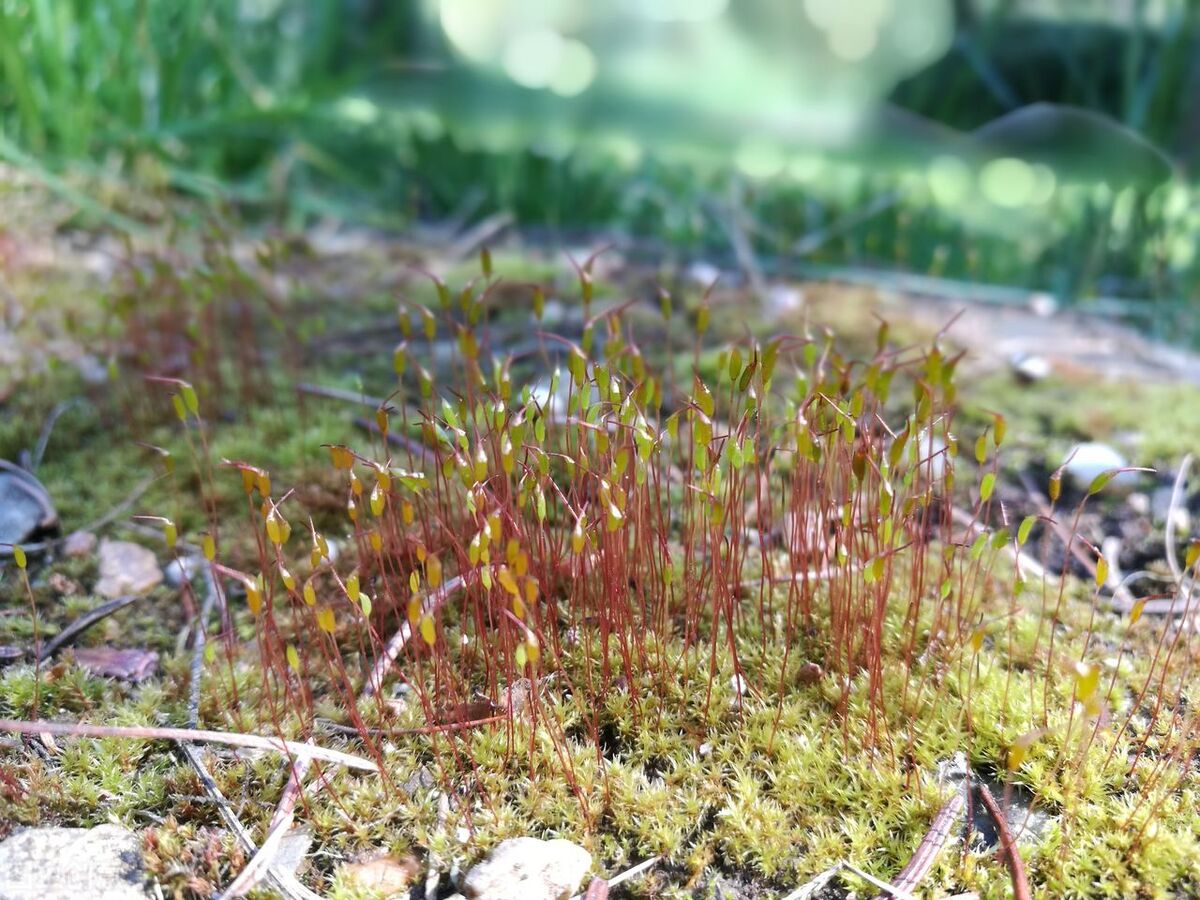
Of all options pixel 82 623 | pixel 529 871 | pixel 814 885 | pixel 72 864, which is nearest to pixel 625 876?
pixel 529 871

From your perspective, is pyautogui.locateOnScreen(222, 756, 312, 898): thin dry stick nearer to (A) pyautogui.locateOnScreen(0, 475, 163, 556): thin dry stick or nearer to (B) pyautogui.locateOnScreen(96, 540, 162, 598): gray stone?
(B) pyautogui.locateOnScreen(96, 540, 162, 598): gray stone

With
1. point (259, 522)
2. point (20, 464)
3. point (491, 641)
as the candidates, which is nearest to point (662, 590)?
point (491, 641)

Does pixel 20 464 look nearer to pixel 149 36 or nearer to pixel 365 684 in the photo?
pixel 365 684

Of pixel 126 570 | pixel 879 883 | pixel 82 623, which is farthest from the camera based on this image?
pixel 126 570

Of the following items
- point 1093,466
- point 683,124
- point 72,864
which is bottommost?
point 72,864


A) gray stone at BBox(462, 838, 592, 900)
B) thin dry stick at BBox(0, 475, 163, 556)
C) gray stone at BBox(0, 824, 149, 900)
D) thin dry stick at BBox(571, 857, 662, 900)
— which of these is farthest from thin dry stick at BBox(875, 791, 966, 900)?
thin dry stick at BBox(0, 475, 163, 556)

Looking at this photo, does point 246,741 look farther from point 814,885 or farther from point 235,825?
point 814,885
